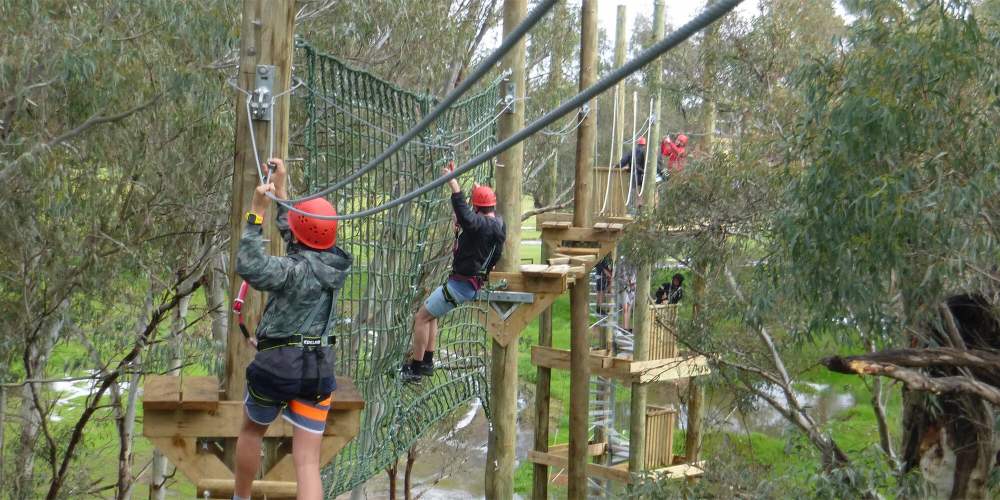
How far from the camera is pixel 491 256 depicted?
22.2ft

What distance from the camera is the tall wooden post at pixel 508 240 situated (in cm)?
764

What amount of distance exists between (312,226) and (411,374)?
3.25 meters

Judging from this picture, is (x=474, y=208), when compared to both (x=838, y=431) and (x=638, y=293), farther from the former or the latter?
(x=838, y=431)

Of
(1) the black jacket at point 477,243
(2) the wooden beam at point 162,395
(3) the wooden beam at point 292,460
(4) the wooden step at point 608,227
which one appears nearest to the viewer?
(2) the wooden beam at point 162,395

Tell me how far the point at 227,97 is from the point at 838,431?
12.6m

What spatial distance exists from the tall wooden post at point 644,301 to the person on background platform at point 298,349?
30.8ft

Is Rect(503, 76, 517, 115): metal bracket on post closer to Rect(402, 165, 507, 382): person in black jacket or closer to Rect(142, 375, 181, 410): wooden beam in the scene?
Rect(402, 165, 507, 382): person in black jacket

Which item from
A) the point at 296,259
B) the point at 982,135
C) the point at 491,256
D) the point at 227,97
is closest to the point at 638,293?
the point at 227,97

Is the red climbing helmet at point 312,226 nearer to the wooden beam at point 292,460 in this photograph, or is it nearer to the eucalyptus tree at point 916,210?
the wooden beam at point 292,460

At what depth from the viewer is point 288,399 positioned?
3816 millimetres

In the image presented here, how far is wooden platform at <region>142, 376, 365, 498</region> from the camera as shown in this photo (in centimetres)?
402

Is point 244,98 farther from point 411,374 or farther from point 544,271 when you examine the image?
point 544,271

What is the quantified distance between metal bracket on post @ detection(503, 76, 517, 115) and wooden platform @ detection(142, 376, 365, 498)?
3787mm

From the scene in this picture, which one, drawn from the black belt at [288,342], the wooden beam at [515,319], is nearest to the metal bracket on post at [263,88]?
the black belt at [288,342]
